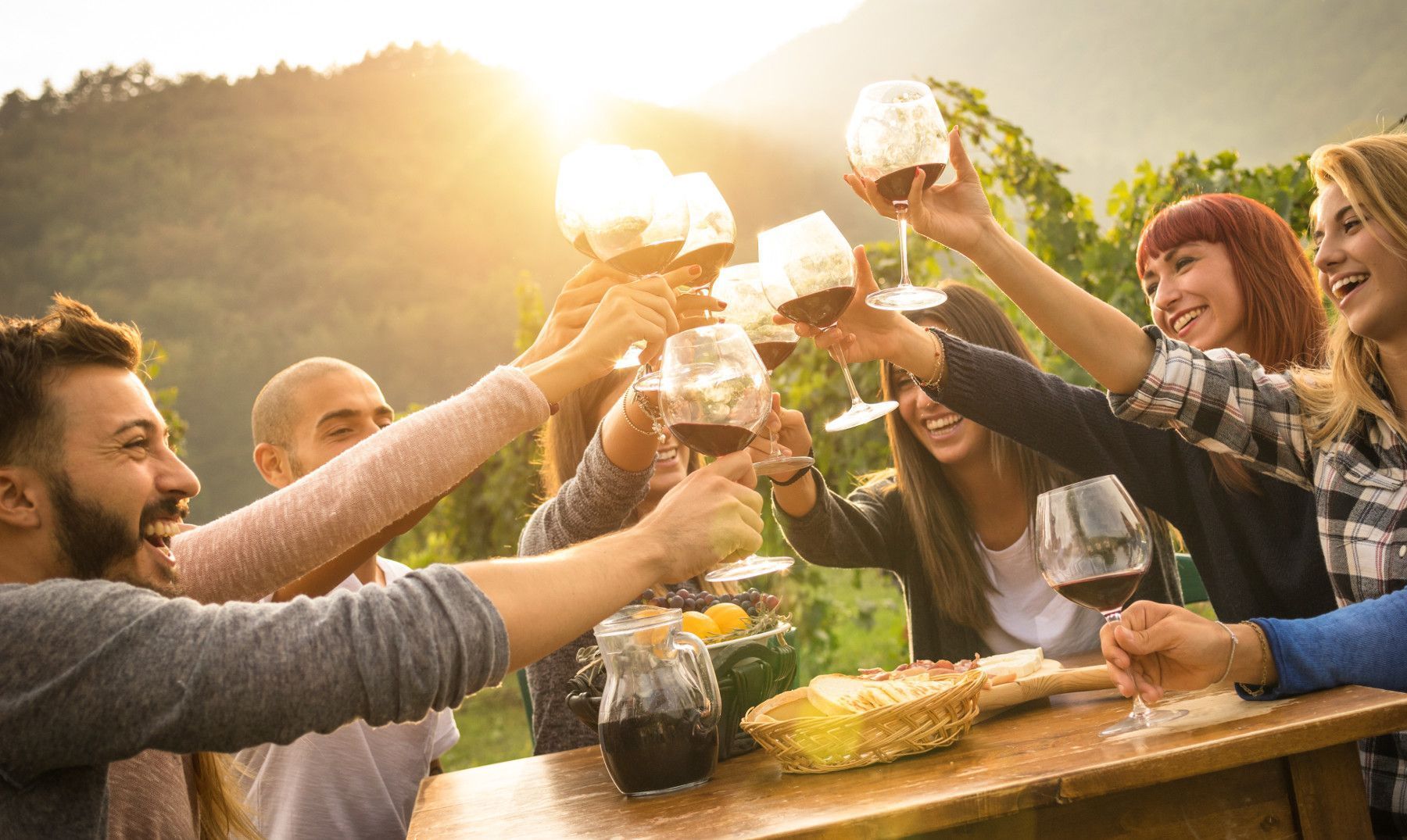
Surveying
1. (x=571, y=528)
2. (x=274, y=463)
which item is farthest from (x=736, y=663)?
(x=274, y=463)

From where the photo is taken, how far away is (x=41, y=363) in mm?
1547

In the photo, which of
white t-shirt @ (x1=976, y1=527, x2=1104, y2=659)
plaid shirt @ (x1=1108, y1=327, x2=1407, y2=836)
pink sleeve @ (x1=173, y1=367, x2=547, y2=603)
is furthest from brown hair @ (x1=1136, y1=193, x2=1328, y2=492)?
pink sleeve @ (x1=173, y1=367, x2=547, y2=603)

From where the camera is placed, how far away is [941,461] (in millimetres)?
2969

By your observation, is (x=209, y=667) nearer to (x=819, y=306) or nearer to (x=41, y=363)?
(x=41, y=363)

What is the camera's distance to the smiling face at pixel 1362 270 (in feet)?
6.17

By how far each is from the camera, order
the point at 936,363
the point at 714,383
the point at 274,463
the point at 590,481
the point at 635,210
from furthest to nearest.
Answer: the point at 274,463 → the point at 590,481 → the point at 936,363 → the point at 635,210 → the point at 714,383

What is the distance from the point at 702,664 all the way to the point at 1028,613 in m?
1.55

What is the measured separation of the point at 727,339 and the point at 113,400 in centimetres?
93

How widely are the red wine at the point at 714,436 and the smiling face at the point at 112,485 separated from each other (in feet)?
2.36

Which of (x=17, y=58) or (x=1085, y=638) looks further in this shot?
(x=17, y=58)

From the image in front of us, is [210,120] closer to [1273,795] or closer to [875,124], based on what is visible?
[875,124]

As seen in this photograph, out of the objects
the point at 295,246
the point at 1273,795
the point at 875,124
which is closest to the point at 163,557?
the point at 875,124

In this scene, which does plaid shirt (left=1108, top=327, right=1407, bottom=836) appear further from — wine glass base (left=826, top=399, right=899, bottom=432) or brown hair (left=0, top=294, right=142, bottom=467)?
brown hair (left=0, top=294, right=142, bottom=467)

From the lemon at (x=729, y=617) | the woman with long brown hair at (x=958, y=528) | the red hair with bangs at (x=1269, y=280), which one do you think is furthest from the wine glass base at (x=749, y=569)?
the red hair with bangs at (x=1269, y=280)
